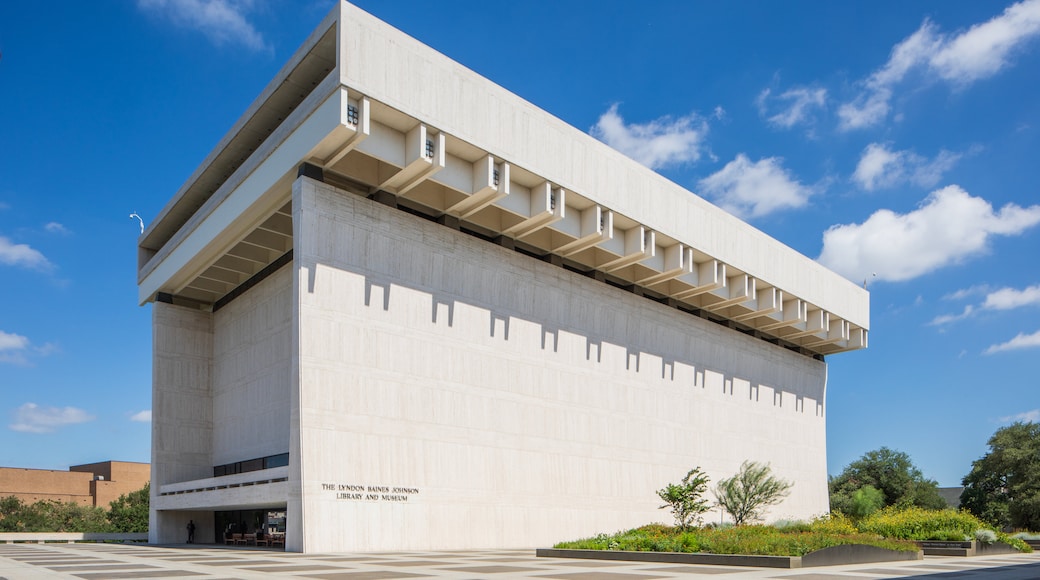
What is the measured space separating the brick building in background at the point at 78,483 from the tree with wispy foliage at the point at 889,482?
242 ft

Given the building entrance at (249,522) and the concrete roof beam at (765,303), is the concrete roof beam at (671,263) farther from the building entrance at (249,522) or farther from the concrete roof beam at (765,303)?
the building entrance at (249,522)

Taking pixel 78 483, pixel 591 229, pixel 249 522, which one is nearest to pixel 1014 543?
pixel 591 229

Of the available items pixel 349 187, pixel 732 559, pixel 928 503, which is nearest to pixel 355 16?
pixel 349 187

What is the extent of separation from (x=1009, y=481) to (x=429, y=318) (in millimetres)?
47371

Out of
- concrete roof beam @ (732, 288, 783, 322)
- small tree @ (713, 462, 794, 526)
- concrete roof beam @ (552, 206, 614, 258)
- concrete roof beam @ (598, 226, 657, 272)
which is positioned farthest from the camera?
concrete roof beam @ (732, 288, 783, 322)

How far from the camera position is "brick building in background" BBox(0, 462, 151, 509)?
3511 inches

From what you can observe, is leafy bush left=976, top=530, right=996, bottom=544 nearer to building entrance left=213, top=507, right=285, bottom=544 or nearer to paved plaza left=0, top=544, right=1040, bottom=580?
paved plaza left=0, top=544, right=1040, bottom=580

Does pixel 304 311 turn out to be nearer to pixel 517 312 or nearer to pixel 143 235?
pixel 517 312

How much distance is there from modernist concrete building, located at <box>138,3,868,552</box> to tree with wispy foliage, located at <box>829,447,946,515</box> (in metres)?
22.1

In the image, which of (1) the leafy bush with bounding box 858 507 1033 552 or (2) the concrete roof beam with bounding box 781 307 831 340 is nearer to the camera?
(1) the leafy bush with bounding box 858 507 1033 552

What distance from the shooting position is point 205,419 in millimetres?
39906

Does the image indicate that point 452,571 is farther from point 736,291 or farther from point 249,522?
point 736,291

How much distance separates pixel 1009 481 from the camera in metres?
56.2

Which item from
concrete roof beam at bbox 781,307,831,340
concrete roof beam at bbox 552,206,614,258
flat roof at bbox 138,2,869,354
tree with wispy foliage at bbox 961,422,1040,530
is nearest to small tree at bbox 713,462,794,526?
flat roof at bbox 138,2,869,354
